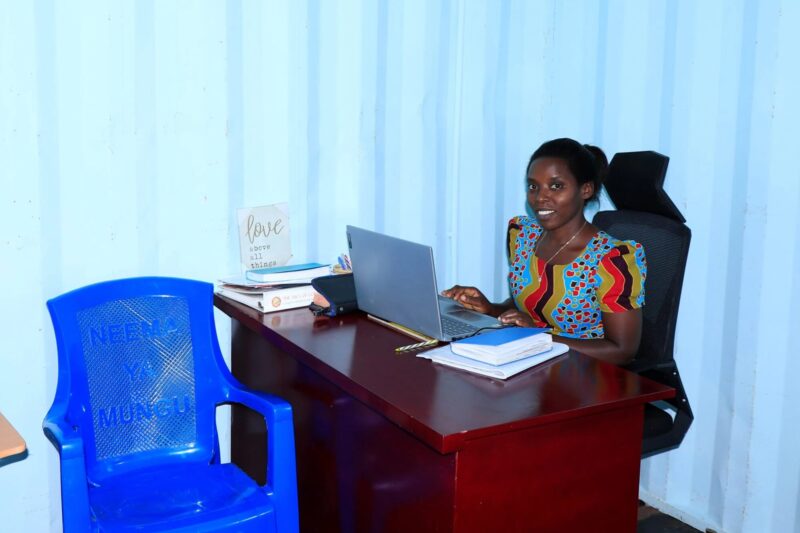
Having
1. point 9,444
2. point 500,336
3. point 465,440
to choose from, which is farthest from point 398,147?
point 9,444

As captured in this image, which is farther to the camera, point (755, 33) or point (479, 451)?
point (755, 33)

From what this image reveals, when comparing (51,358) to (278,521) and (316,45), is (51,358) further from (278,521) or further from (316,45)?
(316,45)

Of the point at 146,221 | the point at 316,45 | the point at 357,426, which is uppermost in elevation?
the point at 316,45

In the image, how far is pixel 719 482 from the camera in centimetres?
260

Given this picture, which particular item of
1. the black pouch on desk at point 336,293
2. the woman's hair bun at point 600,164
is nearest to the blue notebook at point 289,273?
the black pouch on desk at point 336,293

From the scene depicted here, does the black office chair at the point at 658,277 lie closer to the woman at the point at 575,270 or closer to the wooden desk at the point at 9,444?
the woman at the point at 575,270

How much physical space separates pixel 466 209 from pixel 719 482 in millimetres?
1283

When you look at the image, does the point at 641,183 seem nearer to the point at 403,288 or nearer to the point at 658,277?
the point at 658,277

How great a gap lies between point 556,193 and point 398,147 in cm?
67

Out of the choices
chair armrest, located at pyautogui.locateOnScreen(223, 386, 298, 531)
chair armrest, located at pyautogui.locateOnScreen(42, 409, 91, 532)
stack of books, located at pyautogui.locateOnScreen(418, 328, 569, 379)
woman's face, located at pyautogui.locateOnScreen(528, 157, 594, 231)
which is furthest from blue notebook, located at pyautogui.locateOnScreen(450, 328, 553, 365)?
chair armrest, located at pyautogui.locateOnScreen(42, 409, 91, 532)

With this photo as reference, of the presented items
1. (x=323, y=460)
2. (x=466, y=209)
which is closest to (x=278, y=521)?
(x=323, y=460)

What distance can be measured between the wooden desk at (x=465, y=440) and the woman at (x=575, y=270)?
14.2 inches

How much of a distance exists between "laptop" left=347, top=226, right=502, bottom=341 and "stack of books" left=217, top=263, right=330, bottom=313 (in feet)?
0.67

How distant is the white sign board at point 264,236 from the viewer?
254 centimetres
